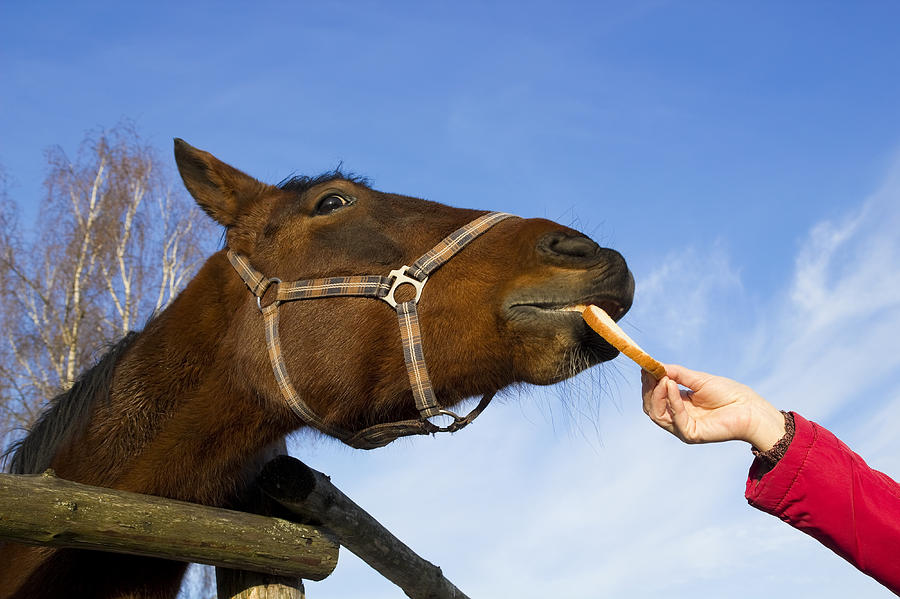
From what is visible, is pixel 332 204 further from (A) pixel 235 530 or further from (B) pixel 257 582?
(B) pixel 257 582

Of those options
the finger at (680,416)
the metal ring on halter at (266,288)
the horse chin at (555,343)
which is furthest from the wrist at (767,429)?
the metal ring on halter at (266,288)

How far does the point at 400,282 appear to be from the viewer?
9.25ft

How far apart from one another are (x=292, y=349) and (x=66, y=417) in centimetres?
113

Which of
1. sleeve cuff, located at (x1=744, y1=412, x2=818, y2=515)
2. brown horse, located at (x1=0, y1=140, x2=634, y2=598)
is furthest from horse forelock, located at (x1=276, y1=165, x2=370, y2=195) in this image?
sleeve cuff, located at (x1=744, y1=412, x2=818, y2=515)

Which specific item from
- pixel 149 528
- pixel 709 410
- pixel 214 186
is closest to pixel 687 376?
pixel 709 410

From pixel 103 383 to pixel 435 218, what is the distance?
1.57 m

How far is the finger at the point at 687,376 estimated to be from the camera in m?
2.39

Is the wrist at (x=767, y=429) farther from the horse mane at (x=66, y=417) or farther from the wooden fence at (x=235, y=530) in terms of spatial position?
the horse mane at (x=66, y=417)

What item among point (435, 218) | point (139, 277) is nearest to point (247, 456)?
point (435, 218)

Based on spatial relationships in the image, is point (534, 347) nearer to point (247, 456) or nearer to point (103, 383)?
point (247, 456)

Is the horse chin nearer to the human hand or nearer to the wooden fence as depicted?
the human hand

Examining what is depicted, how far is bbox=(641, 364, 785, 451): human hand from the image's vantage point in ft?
7.11

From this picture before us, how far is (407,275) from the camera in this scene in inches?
111

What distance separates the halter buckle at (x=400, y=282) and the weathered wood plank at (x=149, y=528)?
101cm
